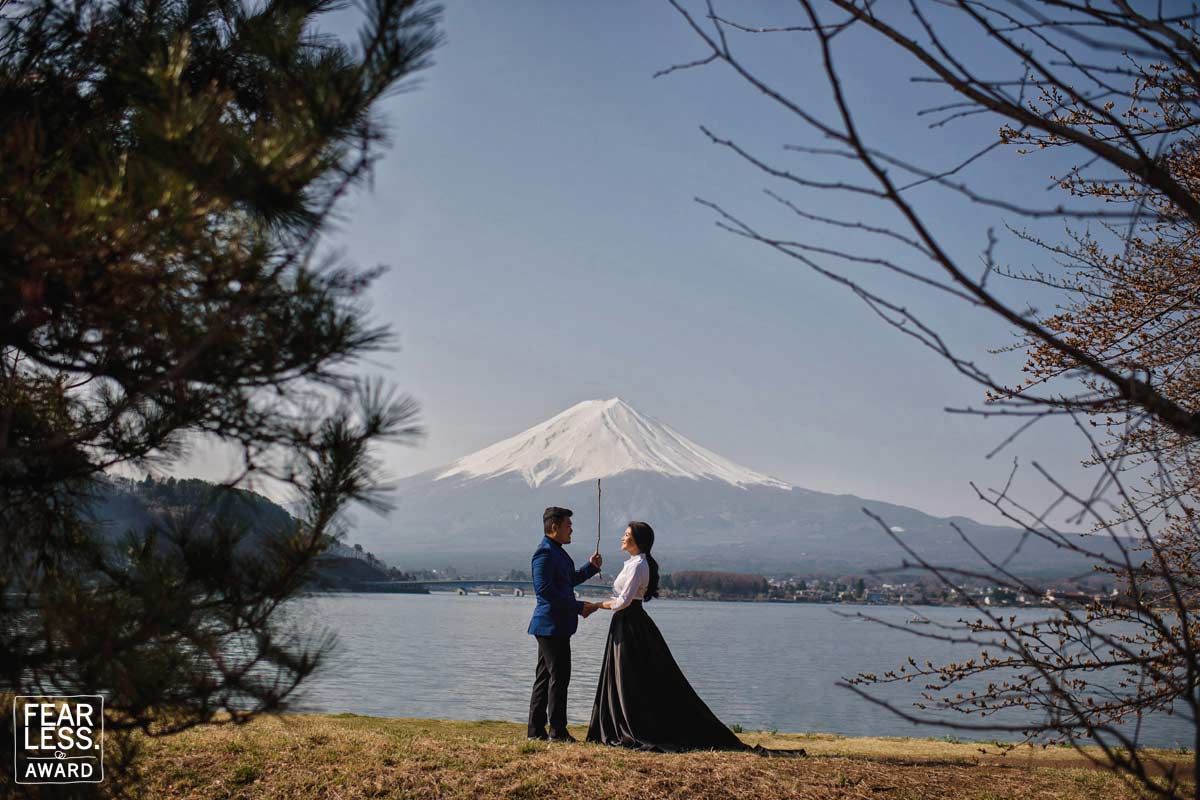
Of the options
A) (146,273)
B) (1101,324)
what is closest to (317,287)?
(146,273)

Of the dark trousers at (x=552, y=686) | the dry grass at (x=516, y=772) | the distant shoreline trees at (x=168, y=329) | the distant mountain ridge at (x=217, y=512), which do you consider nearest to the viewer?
the distant shoreline trees at (x=168, y=329)

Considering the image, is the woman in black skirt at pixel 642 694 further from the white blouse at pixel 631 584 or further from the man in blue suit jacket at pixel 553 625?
the man in blue suit jacket at pixel 553 625

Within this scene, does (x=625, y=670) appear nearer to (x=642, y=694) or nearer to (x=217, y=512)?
(x=642, y=694)

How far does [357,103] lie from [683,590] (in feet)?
370

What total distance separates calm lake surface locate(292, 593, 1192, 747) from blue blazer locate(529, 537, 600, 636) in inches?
62.2

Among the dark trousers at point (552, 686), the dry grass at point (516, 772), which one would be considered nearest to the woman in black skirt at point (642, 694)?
Result: the dark trousers at point (552, 686)

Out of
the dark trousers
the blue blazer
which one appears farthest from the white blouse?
the dark trousers

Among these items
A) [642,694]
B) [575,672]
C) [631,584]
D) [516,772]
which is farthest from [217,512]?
[575,672]

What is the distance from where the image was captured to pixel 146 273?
10.3ft

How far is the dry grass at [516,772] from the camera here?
238 inches

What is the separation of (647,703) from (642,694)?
0.26ft

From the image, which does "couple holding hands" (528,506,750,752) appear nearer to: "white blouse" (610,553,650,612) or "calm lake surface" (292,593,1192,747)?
"white blouse" (610,553,650,612)

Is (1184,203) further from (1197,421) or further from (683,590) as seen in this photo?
(683,590)

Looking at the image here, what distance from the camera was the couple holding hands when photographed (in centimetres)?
769
